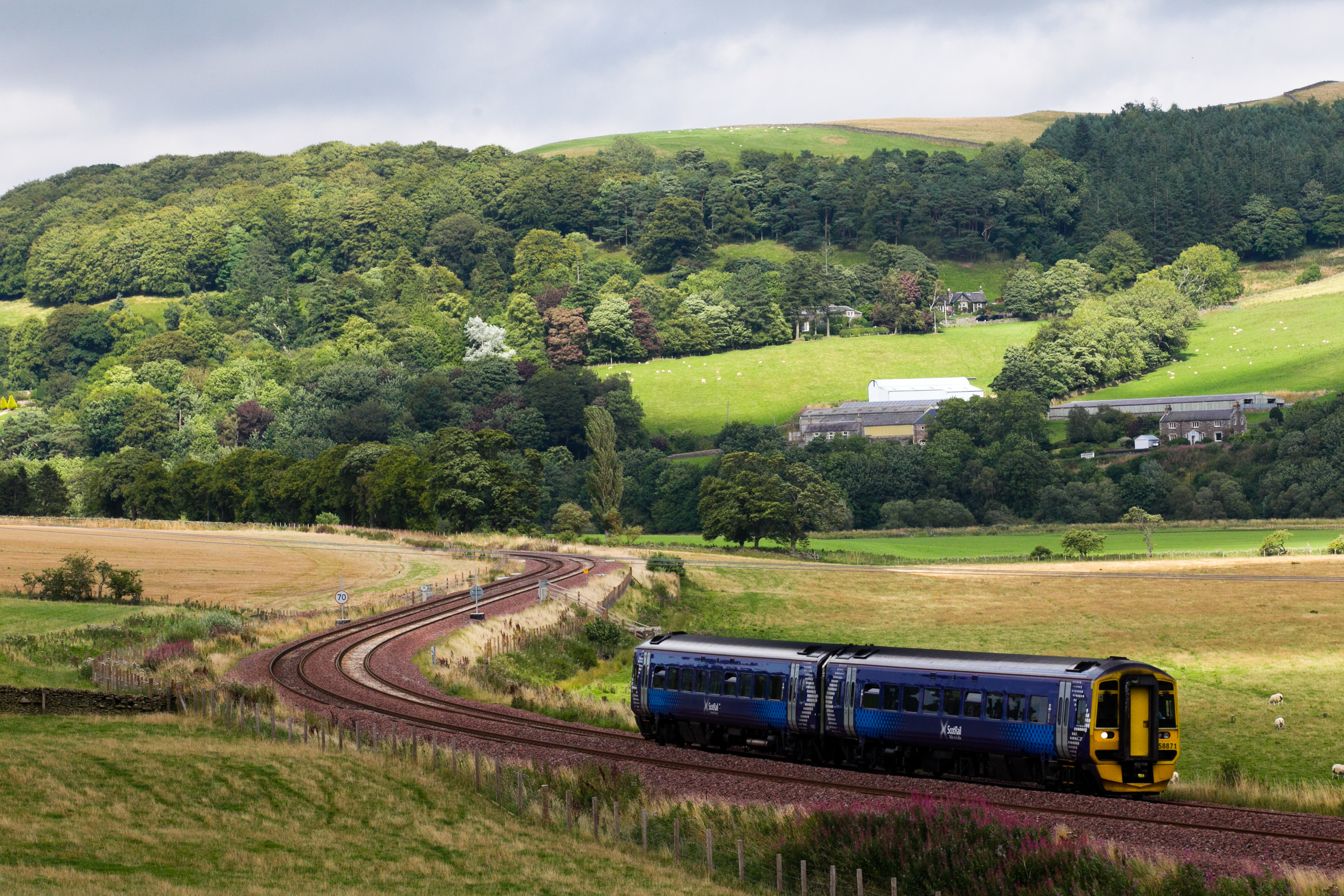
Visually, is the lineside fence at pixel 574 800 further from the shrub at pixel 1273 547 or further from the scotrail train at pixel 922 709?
the shrub at pixel 1273 547

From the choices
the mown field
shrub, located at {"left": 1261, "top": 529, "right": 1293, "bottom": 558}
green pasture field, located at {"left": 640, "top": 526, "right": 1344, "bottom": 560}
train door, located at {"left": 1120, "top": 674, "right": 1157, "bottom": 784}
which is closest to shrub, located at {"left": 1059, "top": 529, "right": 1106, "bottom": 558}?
green pasture field, located at {"left": 640, "top": 526, "right": 1344, "bottom": 560}

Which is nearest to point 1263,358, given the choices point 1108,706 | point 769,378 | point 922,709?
point 769,378

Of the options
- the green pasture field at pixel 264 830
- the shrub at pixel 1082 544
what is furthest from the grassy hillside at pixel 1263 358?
the green pasture field at pixel 264 830

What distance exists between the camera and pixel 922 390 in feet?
586

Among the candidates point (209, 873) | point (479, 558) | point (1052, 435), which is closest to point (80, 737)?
point (209, 873)

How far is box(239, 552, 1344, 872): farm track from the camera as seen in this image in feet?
74.1

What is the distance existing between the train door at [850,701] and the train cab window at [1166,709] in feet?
23.0

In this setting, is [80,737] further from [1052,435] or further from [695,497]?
[1052,435]

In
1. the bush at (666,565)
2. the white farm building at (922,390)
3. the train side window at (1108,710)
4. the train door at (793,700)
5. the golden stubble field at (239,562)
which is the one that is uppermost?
the white farm building at (922,390)

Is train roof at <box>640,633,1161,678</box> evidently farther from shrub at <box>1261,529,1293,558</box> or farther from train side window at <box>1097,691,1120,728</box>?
shrub at <box>1261,529,1293,558</box>

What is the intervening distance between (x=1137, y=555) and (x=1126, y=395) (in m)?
78.2

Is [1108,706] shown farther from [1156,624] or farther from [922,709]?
[1156,624]

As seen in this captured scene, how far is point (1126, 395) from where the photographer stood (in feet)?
556

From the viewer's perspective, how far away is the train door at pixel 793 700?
105 feet
